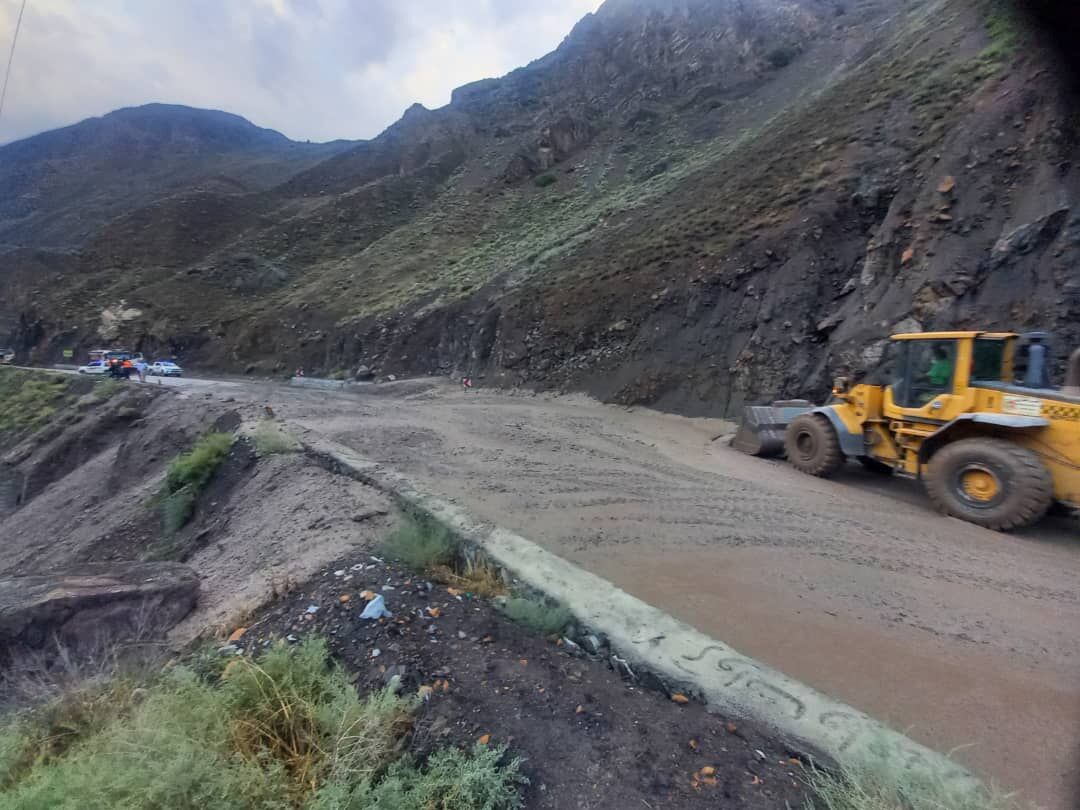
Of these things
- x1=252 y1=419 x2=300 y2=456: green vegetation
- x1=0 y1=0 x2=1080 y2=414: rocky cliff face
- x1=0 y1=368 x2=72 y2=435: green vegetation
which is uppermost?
x1=0 y1=0 x2=1080 y2=414: rocky cliff face

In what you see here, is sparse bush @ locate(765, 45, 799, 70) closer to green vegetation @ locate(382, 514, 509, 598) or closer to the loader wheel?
the loader wheel

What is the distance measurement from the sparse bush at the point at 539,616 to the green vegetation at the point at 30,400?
25366 millimetres

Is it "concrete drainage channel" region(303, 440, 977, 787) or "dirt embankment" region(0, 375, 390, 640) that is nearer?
"concrete drainage channel" region(303, 440, 977, 787)

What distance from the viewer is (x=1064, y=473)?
263 inches

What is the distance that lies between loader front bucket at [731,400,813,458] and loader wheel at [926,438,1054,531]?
130 inches

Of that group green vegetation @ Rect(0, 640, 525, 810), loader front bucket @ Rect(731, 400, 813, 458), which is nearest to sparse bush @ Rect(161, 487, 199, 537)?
green vegetation @ Rect(0, 640, 525, 810)

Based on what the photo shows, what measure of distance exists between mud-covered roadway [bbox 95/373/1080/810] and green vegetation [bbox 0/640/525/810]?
2428 mm

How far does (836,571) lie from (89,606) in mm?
6560

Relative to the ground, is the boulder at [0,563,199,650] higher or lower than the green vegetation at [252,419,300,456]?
lower

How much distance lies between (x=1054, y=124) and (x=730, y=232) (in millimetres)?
7450

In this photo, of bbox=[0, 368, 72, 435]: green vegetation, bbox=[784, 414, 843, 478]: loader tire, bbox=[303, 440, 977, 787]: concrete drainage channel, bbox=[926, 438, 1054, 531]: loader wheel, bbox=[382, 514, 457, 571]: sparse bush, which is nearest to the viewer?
bbox=[303, 440, 977, 787]: concrete drainage channel

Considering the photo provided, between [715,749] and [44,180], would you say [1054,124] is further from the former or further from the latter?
[44,180]

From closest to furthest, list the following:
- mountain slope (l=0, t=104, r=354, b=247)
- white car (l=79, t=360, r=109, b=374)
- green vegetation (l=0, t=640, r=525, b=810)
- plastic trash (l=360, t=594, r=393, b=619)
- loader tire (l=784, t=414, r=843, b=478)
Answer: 1. green vegetation (l=0, t=640, r=525, b=810)
2. plastic trash (l=360, t=594, r=393, b=619)
3. loader tire (l=784, t=414, r=843, b=478)
4. white car (l=79, t=360, r=109, b=374)
5. mountain slope (l=0, t=104, r=354, b=247)

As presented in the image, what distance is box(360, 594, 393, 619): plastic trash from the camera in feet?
13.2
